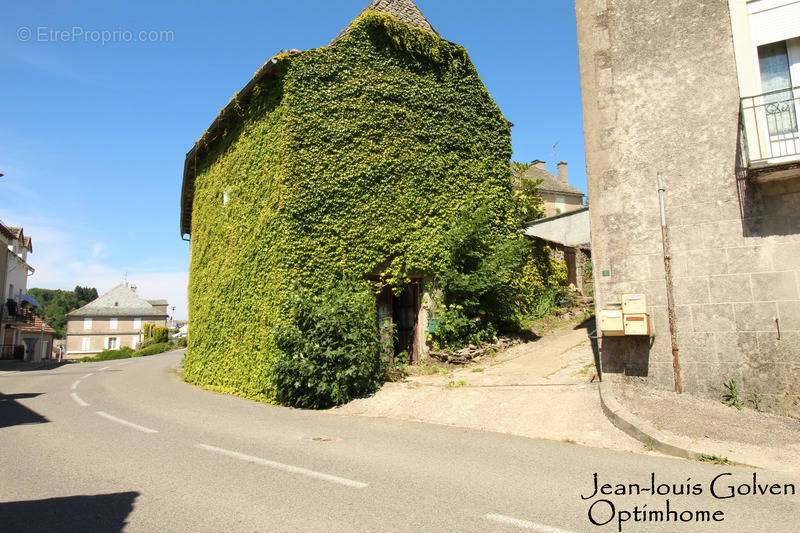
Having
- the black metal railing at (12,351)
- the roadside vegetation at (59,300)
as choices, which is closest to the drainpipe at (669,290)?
the black metal railing at (12,351)

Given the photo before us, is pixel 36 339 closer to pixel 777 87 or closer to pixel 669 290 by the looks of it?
pixel 669 290

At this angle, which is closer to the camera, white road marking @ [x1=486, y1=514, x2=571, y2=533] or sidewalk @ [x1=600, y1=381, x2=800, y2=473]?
white road marking @ [x1=486, y1=514, x2=571, y2=533]

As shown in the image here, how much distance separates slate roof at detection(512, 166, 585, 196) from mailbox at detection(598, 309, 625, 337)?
98.5ft

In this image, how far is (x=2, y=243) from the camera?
1268 inches

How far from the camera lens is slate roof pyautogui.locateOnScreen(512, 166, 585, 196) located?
124 ft

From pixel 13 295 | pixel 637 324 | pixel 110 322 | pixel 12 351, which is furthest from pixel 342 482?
pixel 110 322

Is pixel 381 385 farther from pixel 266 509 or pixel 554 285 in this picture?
pixel 554 285

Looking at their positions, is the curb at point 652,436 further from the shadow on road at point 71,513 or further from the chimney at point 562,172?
the chimney at point 562,172

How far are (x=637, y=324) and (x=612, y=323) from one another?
37 centimetres

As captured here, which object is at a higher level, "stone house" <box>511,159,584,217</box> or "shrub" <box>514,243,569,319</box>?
"stone house" <box>511,159,584,217</box>

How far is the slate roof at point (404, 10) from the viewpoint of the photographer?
14.4 meters

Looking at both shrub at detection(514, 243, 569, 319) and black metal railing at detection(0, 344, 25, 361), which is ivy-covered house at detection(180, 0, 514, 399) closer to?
shrub at detection(514, 243, 569, 319)

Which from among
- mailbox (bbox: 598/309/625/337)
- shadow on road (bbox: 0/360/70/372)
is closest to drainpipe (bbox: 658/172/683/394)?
mailbox (bbox: 598/309/625/337)

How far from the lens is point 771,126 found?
737 centimetres
